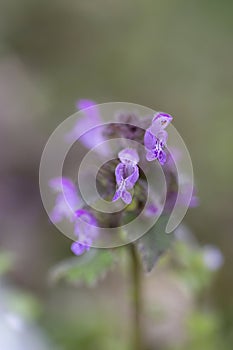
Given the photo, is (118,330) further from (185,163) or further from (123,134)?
(123,134)

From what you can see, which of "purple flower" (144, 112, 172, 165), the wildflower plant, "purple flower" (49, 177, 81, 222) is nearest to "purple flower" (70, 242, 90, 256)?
the wildflower plant

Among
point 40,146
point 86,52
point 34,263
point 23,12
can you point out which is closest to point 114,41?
point 86,52

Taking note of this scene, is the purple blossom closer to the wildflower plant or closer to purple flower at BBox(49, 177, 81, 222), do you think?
the wildflower plant

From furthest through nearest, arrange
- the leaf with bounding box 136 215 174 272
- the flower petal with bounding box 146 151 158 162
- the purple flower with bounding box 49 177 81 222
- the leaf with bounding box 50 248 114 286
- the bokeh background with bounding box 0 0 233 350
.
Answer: the bokeh background with bounding box 0 0 233 350 < the leaf with bounding box 50 248 114 286 < the purple flower with bounding box 49 177 81 222 < the leaf with bounding box 136 215 174 272 < the flower petal with bounding box 146 151 158 162

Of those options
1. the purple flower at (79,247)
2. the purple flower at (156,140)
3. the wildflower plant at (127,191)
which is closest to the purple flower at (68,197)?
the wildflower plant at (127,191)

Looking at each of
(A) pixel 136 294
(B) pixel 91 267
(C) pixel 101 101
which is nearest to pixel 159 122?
(B) pixel 91 267

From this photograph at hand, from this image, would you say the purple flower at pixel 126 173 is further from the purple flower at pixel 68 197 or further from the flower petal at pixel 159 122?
the purple flower at pixel 68 197
